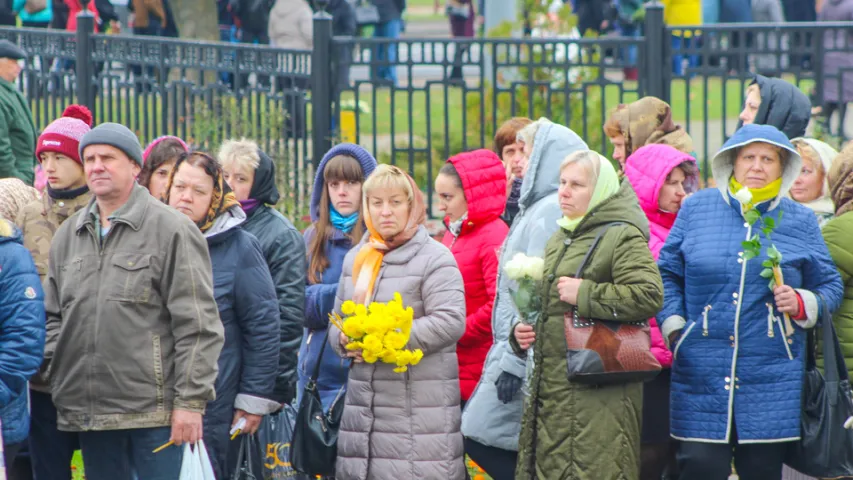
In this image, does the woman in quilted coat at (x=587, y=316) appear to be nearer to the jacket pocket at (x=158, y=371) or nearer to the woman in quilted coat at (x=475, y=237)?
the woman in quilted coat at (x=475, y=237)

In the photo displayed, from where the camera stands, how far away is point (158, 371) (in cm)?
527

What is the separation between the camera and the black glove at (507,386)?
579 cm

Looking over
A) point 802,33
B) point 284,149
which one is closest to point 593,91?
point 802,33

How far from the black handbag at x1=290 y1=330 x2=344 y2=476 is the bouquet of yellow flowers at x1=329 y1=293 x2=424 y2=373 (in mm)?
409

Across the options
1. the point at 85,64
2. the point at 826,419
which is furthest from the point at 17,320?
the point at 85,64

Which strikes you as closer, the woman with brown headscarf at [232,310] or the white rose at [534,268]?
the white rose at [534,268]

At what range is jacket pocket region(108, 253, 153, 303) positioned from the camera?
5.23 meters

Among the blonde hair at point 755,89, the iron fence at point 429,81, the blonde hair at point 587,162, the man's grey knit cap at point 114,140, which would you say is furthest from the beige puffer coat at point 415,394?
the iron fence at point 429,81

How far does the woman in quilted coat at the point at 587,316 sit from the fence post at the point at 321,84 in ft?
14.0

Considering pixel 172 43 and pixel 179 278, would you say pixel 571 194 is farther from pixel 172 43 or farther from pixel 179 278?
pixel 172 43

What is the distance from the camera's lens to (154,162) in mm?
6555

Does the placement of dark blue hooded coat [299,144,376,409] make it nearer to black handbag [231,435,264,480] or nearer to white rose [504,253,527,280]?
black handbag [231,435,264,480]

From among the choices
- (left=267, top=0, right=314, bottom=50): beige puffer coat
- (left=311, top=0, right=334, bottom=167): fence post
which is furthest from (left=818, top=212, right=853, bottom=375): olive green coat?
(left=267, top=0, right=314, bottom=50): beige puffer coat

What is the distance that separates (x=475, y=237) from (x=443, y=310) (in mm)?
676
